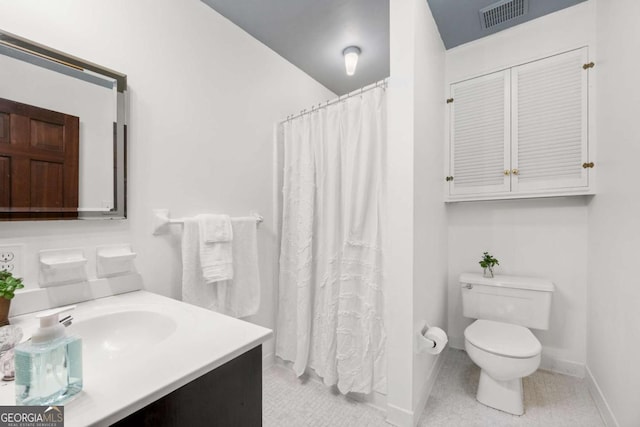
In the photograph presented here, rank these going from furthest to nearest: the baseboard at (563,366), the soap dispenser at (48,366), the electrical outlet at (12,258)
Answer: the baseboard at (563,366) → the electrical outlet at (12,258) → the soap dispenser at (48,366)

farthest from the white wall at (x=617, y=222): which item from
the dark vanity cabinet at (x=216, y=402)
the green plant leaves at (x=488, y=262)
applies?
the dark vanity cabinet at (x=216, y=402)

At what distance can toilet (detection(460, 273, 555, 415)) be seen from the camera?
1.53 metres

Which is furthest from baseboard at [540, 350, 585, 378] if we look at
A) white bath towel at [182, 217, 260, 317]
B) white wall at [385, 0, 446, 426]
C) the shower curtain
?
white bath towel at [182, 217, 260, 317]

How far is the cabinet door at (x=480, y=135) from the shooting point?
203 cm

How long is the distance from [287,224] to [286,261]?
26 centimetres

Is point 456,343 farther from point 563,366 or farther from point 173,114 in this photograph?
point 173,114

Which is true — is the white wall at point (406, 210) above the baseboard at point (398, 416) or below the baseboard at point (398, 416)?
above

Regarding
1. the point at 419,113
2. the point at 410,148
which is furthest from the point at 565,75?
the point at 410,148

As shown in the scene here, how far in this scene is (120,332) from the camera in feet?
3.32

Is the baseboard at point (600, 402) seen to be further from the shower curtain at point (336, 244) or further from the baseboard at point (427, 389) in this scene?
the shower curtain at point (336, 244)

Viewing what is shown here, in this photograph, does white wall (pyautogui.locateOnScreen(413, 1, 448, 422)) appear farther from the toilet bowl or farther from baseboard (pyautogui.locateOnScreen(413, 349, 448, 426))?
the toilet bowl

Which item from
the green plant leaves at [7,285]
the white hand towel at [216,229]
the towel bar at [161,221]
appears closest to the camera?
the green plant leaves at [7,285]

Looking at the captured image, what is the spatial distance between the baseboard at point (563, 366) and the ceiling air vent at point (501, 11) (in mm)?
2398

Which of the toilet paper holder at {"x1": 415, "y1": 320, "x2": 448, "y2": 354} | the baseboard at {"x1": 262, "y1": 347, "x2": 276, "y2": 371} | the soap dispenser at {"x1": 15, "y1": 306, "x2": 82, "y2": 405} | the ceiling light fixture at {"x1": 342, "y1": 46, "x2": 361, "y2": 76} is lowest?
the baseboard at {"x1": 262, "y1": 347, "x2": 276, "y2": 371}
